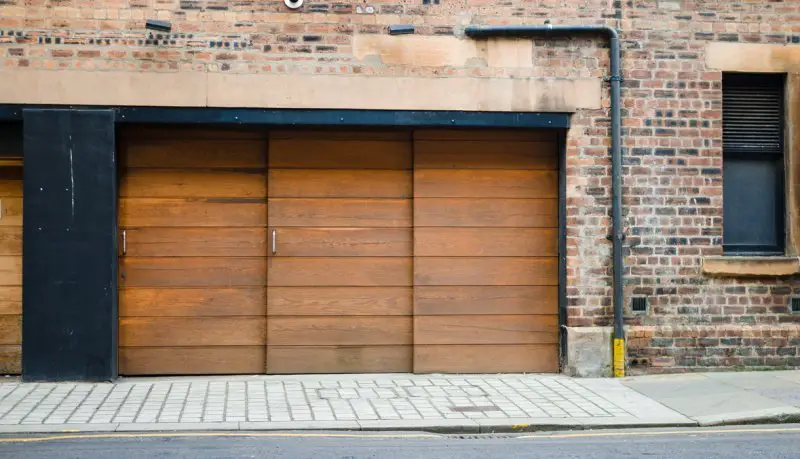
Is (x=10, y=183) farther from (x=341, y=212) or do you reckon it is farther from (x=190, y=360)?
(x=341, y=212)

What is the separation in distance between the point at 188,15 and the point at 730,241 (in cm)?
671

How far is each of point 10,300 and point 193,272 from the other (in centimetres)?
200

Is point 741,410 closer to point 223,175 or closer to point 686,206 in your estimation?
point 686,206

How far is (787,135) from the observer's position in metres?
11.3

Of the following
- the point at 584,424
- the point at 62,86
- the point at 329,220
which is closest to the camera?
the point at 584,424

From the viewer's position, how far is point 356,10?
10.6 meters

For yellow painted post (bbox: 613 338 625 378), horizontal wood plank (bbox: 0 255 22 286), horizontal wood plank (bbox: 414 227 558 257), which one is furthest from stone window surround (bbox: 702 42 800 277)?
horizontal wood plank (bbox: 0 255 22 286)

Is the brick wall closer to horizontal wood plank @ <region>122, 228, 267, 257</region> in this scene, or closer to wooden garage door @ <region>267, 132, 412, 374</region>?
wooden garage door @ <region>267, 132, 412, 374</region>

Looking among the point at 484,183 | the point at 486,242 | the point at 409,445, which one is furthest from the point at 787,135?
the point at 409,445

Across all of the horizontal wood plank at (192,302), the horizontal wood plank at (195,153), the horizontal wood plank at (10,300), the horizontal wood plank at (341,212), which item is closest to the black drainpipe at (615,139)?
the horizontal wood plank at (341,212)

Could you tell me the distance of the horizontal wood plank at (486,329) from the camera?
11.0m

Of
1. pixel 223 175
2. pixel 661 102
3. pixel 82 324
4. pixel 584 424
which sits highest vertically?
pixel 661 102

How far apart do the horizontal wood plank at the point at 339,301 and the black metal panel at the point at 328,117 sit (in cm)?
188

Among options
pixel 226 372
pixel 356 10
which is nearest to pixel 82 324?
pixel 226 372
